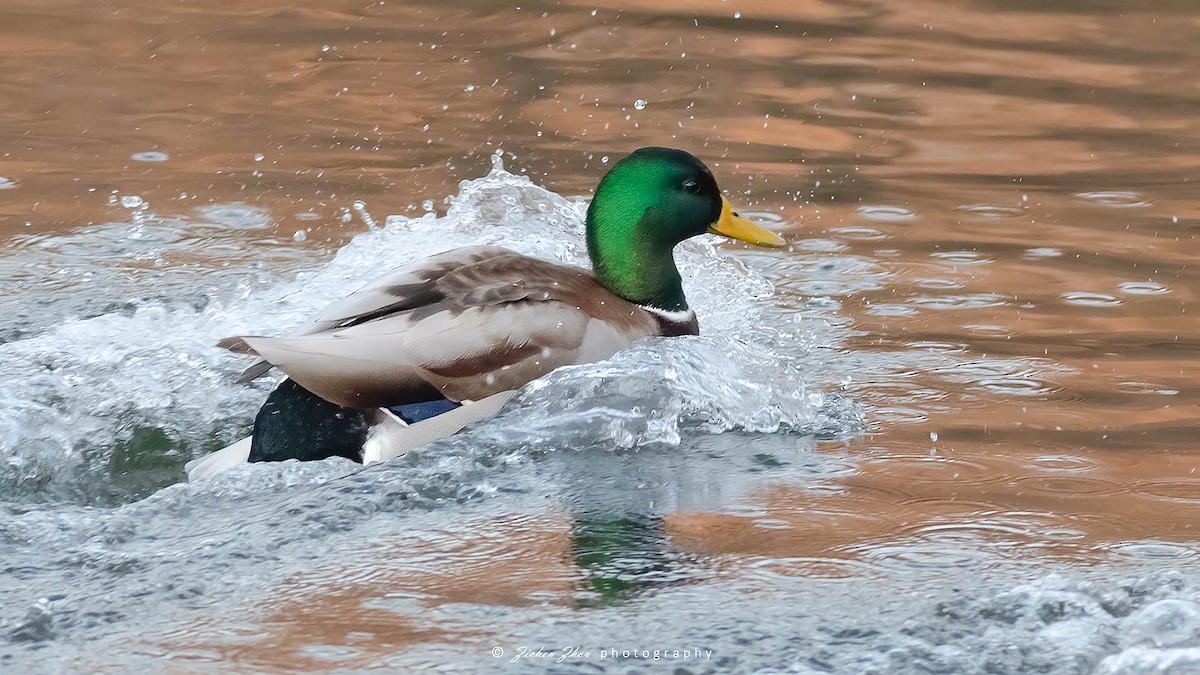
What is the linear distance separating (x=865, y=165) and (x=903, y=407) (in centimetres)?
269

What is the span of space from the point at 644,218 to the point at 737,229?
337 millimetres

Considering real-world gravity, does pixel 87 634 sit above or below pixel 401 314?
below

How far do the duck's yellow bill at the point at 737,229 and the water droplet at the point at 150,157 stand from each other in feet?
9.92

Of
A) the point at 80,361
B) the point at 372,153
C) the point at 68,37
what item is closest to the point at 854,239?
the point at 372,153

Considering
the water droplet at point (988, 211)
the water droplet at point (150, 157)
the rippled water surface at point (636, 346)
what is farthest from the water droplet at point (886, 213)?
the water droplet at point (150, 157)

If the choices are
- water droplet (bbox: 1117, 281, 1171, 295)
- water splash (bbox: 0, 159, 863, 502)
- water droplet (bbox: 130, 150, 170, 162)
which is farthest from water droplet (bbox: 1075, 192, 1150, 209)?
water droplet (bbox: 130, 150, 170, 162)

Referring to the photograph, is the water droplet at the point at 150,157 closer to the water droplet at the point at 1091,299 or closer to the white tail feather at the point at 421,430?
the white tail feather at the point at 421,430

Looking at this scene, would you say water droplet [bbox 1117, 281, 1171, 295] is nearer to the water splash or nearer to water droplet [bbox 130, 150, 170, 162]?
the water splash

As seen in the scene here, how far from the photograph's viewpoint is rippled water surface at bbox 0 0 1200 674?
9.91 ft

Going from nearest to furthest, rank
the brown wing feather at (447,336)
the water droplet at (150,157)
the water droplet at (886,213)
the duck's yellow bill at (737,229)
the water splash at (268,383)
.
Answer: the brown wing feather at (447,336), the water splash at (268,383), the duck's yellow bill at (737,229), the water droplet at (886,213), the water droplet at (150,157)

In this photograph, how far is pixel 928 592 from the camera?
3113mm

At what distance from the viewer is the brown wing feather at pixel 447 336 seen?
3.75 m

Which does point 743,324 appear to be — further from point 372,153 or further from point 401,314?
point 372,153

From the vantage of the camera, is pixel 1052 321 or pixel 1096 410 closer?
pixel 1096 410
